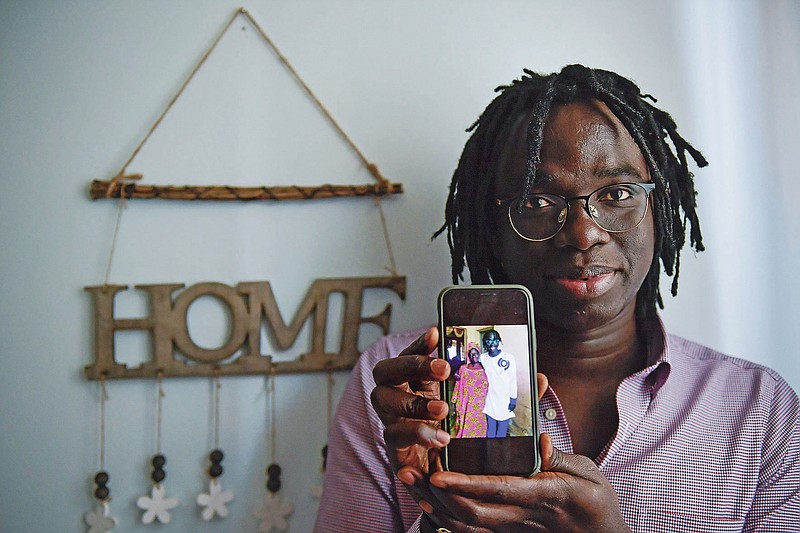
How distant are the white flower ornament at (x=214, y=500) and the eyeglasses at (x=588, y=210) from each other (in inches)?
25.2

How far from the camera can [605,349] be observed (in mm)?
937

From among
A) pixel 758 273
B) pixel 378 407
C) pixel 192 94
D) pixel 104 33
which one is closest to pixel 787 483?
pixel 758 273

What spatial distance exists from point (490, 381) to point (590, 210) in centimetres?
29

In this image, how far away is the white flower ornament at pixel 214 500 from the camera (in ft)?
3.54

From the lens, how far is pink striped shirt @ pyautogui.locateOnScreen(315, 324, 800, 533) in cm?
85

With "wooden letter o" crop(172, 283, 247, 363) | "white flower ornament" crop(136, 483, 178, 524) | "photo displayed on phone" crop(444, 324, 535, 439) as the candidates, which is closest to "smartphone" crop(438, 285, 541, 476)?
"photo displayed on phone" crop(444, 324, 535, 439)

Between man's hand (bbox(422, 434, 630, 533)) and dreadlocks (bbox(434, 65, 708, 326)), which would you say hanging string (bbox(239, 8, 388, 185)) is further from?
man's hand (bbox(422, 434, 630, 533))

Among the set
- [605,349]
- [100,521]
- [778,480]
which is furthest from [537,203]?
[100,521]

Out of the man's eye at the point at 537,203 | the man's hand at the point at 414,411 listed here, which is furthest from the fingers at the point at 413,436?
the man's eye at the point at 537,203

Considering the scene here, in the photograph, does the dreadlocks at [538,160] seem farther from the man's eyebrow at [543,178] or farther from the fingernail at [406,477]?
the fingernail at [406,477]

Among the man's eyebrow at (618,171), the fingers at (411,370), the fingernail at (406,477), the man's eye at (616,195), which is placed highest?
the man's eyebrow at (618,171)

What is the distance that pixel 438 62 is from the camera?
1.17 m

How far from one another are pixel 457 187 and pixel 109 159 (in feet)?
1.89

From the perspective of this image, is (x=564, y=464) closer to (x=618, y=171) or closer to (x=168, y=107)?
(x=618, y=171)
